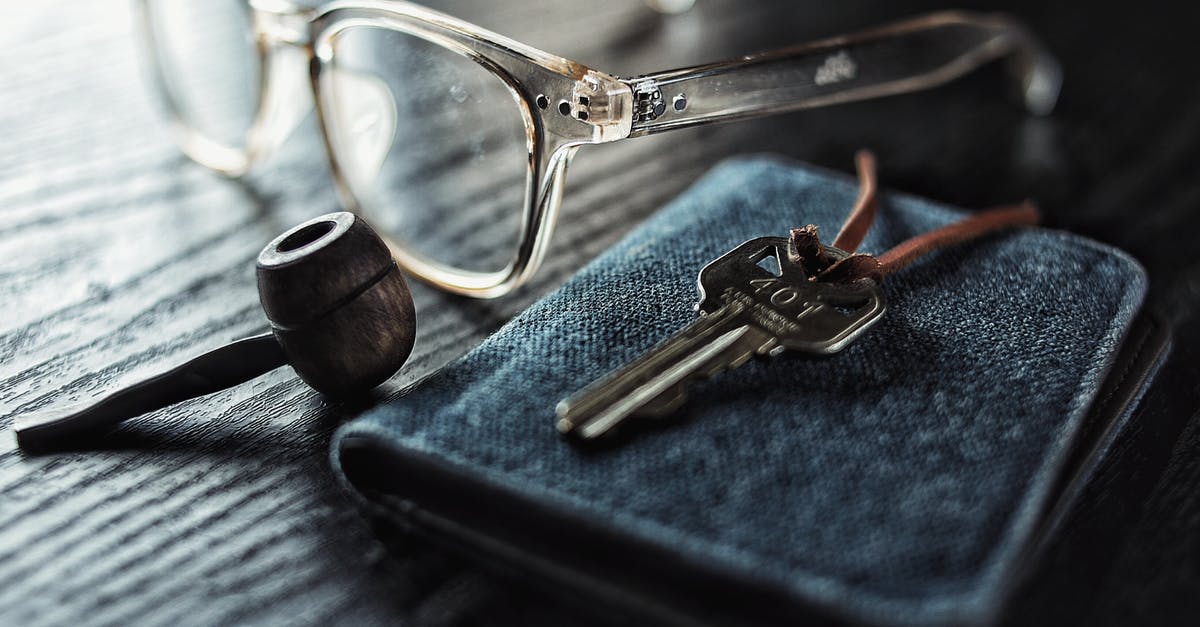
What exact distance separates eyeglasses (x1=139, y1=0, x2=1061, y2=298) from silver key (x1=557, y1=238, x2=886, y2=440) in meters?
0.09

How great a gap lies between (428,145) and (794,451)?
0.46 meters

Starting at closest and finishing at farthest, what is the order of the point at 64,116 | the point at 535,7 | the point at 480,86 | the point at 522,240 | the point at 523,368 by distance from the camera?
the point at 523,368 → the point at 522,240 → the point at 480,86 → the point at 64,116 → the point at 535,7

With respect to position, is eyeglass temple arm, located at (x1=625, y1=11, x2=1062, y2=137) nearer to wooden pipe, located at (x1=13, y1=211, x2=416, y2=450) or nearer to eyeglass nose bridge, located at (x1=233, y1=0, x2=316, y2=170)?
wooden pipe, located at (x1=13, y1=211, x2=416, y2=450)

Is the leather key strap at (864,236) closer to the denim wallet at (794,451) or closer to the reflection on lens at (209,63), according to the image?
the denim wallet at (794,451)

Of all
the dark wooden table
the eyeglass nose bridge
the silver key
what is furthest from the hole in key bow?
the eyeglass nose bridge

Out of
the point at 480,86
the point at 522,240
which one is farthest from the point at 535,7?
the point at 522,240

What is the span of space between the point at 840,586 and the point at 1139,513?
17 cm

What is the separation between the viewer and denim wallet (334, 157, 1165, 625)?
33cm

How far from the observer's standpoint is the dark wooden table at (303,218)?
373mm

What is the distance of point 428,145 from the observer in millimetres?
748

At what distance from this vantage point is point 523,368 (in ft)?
1.39

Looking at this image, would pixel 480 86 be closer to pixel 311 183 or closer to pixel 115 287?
pixel 311 183

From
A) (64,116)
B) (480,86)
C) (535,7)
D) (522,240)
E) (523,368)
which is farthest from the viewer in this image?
(535,7)

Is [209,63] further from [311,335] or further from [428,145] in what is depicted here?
[311,335]
